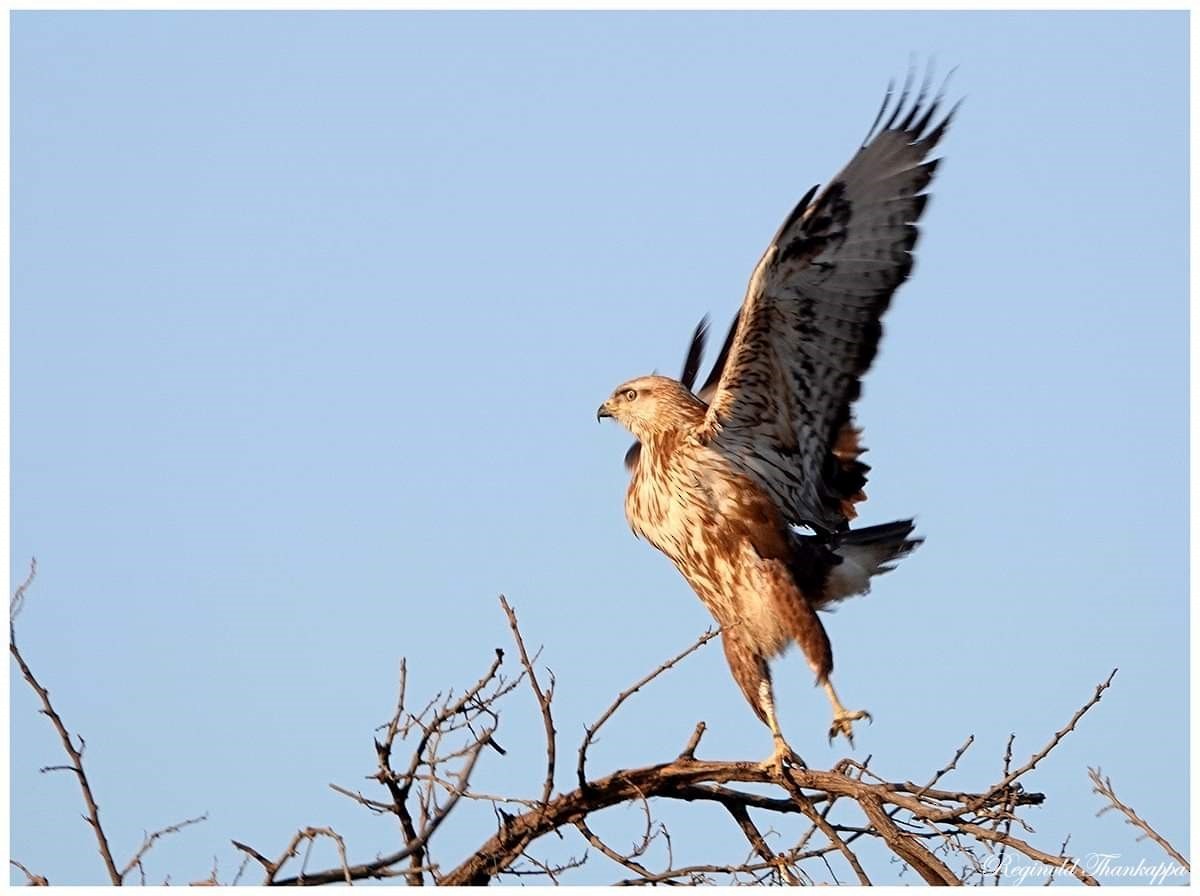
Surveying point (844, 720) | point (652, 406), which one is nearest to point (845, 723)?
point (844, 720)

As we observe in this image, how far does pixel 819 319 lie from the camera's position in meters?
6.49

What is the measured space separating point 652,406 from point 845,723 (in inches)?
66.0

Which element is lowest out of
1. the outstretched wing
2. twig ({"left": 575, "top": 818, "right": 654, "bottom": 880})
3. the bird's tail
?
twig ({"left": 575, "top": 818, "right": 654, "bottom": 880})

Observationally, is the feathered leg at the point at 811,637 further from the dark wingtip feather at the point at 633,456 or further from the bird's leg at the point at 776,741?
the dark wingtip feather at the point at 633,456

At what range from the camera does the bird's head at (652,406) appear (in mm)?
6789

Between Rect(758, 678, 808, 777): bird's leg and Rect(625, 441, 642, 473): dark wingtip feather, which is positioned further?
Rect(625, 441, 642, 473): dark wingtip feather

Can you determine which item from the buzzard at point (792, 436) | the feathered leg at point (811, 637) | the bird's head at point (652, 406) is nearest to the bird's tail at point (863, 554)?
the buzzard at point (792, 436)

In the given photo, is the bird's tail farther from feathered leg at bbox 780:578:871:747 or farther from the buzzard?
feathered leg at bbox 780:578:871:747

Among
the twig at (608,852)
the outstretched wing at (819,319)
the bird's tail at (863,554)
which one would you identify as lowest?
the twig at (608,852)

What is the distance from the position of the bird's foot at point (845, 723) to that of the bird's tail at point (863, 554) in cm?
67

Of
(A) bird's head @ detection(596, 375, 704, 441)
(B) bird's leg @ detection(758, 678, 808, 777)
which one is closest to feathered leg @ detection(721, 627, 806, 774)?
(B) bird's leg @ detection(758, 678, 808, 777)

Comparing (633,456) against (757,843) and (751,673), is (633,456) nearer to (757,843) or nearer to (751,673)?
(751,673)

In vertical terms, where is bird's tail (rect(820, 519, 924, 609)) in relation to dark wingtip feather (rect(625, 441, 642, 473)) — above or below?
below

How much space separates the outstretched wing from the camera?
630 centimetres
